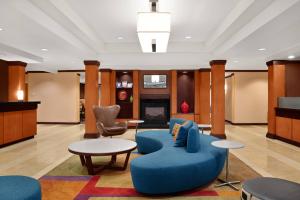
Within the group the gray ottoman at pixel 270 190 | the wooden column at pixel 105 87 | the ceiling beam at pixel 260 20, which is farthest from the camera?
the wooden column at pixel 105 87

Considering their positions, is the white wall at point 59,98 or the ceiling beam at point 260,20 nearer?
the ceiling beam at point 260,20

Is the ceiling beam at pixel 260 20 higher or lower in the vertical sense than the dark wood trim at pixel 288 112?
higher

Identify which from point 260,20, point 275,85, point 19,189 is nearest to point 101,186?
→ point 19,189

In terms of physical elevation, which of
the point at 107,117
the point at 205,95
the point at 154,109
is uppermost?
the point at 205,95

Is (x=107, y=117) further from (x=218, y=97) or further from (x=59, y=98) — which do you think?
(x=59, y=98)

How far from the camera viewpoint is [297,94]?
8.69 meters

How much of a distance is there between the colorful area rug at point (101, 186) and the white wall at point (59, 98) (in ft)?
27.2

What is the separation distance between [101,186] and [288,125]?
640cm

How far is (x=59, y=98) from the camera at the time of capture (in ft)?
42.3

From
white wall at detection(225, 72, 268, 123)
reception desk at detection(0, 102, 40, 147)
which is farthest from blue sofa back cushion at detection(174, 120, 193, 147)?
white wall at detection(225, 72, 268, 123)

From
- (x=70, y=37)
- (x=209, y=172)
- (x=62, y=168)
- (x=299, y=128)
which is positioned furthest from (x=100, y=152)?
(x=299, y=128)

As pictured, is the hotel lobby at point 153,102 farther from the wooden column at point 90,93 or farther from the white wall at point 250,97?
the white wall at point 250,97

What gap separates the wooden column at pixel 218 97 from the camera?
27.7ft

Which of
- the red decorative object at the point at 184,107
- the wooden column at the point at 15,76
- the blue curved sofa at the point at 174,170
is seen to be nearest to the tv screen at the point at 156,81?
the red decorative object at the point at 184,107
